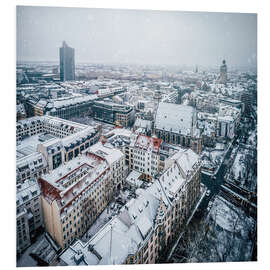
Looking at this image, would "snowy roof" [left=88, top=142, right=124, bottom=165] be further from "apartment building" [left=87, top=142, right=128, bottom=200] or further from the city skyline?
the city skyline

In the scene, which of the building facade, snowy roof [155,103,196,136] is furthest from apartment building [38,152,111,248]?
the building facade

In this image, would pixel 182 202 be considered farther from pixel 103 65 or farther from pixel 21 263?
pixel 103 65

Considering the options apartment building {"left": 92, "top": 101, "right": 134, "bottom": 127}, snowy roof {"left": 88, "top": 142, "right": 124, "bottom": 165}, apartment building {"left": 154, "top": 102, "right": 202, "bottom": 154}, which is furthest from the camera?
apartment building {"left": 92, "top": 101, "right": 134, "bottom": 127}

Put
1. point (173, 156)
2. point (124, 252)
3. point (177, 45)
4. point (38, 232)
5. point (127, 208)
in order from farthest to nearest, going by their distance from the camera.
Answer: point (173, 156), point (177, 45), point (38, 232), point (127, 208), point (124, 252)

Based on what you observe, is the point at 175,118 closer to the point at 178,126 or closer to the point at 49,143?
the point at 178,126

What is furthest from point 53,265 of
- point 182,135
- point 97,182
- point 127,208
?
point 182,135

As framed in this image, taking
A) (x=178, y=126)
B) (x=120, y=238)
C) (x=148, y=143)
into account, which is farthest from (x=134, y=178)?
(x=178, y=126)

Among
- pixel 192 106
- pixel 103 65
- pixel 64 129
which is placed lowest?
pixel 64 129
